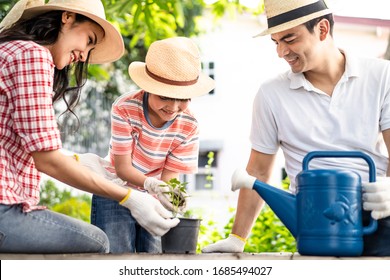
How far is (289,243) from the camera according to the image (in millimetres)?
4195

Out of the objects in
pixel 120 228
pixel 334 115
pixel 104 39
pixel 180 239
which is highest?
pixel 104 39

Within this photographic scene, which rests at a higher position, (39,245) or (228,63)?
(39,245)

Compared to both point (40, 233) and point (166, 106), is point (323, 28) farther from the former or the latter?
point (40, 233)

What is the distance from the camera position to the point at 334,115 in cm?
236

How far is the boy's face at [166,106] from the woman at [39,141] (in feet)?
1.38

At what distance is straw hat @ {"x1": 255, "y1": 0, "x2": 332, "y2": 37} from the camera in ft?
7.57

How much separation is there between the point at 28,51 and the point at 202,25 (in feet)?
29.3

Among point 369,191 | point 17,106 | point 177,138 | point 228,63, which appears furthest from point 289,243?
point 228,63

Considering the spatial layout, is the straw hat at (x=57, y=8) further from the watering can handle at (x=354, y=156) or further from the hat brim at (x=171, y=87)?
the watering can handle at (x=354, y=156)

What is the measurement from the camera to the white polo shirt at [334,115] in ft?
7.71

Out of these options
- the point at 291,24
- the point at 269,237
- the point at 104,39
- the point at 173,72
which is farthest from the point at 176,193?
the point at 269,237

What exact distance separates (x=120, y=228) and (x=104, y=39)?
712 mm

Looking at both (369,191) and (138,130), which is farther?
(138,130)
